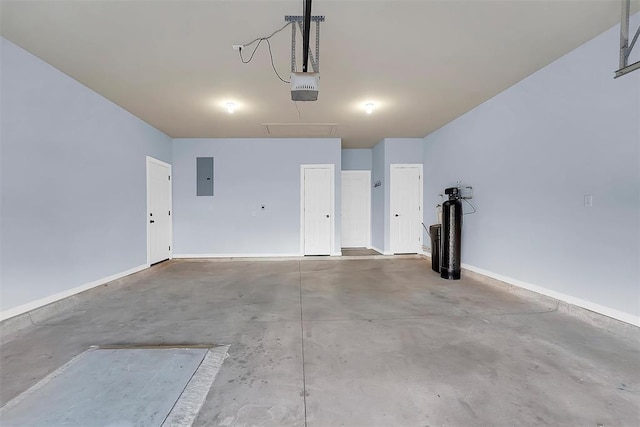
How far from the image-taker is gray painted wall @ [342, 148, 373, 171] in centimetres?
759

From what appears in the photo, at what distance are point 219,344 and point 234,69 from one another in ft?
9.80

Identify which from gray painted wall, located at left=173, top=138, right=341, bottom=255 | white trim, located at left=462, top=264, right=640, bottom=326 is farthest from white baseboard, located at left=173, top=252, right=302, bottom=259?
white trim, located at left=462, top=264, right=640, bottom=326

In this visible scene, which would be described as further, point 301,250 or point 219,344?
point 301,250

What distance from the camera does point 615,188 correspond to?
263 cm

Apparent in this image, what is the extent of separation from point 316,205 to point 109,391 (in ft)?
16.7

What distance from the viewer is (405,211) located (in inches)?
257

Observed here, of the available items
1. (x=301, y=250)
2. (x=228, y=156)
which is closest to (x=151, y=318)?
(x=301, y=250)

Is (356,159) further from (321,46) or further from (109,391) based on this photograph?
(109,391)

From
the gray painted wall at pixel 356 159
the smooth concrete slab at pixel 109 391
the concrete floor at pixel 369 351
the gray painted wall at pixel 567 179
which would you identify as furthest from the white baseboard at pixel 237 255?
the smooth concrete slab at pixel 109 391

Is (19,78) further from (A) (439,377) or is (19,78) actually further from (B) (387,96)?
(A) (439,377)

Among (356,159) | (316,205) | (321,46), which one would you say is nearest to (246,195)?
(316,205)

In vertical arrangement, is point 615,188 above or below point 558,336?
above

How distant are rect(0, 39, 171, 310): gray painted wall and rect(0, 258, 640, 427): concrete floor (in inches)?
21.1

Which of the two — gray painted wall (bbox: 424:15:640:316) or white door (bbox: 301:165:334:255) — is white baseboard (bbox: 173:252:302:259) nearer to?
white door (bbox: 301:165:334:255)
